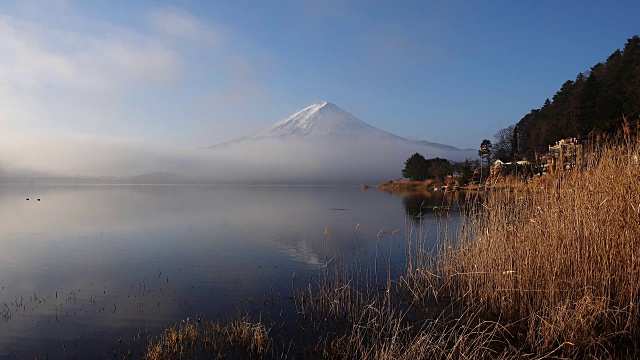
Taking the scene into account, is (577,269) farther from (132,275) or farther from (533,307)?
(132,275)

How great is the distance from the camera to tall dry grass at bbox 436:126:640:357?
254 inches

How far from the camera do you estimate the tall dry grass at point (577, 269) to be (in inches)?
254

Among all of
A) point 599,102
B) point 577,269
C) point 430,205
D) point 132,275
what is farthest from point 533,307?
point 599,102

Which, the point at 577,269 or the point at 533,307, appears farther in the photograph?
the point at 533,307

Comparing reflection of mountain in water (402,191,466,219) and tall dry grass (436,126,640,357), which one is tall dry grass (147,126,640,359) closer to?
tall dry grass (436,126,640,357)

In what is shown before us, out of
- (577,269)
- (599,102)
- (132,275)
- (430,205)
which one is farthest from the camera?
(599,102)

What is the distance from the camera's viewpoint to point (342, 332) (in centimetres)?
817

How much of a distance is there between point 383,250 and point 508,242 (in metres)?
9.09

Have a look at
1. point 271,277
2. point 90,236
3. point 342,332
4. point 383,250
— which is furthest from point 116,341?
point 90,236

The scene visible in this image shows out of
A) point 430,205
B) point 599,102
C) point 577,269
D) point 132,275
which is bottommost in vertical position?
point 430,205

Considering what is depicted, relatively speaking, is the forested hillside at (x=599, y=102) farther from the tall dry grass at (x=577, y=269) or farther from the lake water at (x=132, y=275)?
the tall dry grass at (x=577, y=269)

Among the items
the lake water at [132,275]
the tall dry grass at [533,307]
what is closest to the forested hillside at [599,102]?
the lake water at [132,275]

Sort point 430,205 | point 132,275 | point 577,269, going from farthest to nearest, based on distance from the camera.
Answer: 1. point 430,205
2. point 132,275
3. point 577,269

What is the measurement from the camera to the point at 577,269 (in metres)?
7.30
